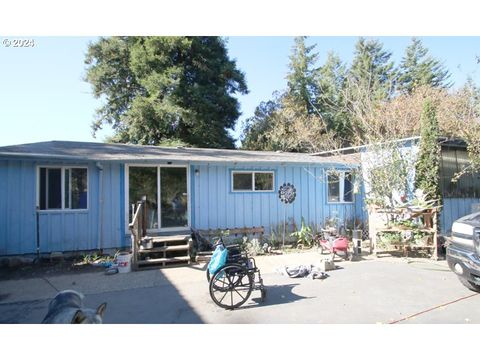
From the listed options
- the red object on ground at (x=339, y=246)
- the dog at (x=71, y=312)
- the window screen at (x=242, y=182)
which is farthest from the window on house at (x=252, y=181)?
the dog at (x=71, y=312)

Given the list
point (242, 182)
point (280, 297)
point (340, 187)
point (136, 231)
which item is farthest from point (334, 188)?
point (136, 231)

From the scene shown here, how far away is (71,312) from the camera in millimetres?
3150

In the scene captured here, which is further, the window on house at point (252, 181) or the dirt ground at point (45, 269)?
the window on house at point (252, 181)

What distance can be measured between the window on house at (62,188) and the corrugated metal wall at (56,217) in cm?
15

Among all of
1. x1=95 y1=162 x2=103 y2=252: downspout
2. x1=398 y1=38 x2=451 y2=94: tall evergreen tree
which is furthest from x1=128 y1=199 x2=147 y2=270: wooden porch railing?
x1=398 y1=38 x2=451 y2=94: tall evergreen tree

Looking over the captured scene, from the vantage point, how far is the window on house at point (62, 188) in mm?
7852

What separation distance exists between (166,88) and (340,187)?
13.4 m

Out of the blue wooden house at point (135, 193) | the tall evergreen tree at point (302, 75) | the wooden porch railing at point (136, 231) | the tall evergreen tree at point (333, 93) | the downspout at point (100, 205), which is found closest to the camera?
the wooden porch railing at point (136, 231)

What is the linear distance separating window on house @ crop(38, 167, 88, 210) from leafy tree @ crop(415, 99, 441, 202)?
9121 millimetres

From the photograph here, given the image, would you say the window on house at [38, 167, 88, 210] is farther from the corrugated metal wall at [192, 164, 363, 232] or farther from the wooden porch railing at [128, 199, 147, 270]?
the corrugated metal wall at [192, 164, 363, 232]

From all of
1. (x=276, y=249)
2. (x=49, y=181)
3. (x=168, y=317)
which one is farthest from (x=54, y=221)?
(x=276, y=249)

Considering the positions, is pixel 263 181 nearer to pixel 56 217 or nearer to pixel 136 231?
pixel 136 231

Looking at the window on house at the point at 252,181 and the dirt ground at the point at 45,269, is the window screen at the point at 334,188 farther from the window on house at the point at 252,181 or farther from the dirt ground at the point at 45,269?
the dirt ground at the point at 45,269

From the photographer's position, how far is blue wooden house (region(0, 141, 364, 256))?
24.9ft
